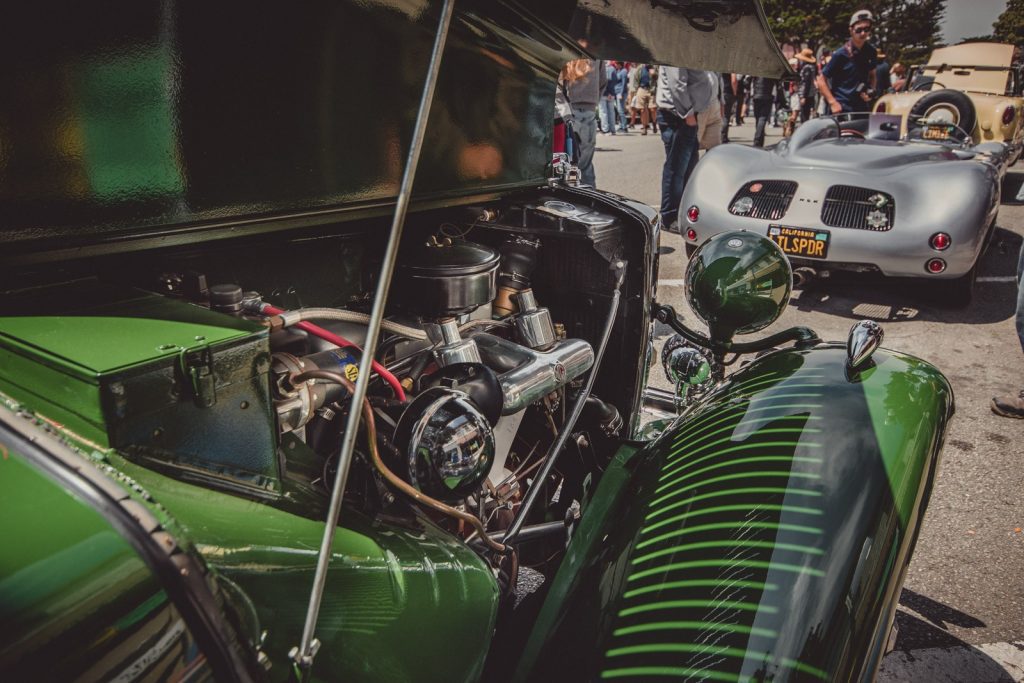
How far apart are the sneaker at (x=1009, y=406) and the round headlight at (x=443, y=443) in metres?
3.06

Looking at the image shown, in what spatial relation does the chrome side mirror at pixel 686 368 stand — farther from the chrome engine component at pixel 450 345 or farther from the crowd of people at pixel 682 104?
the crowd of people at pixel 682 104

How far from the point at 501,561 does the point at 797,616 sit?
2.02 ft

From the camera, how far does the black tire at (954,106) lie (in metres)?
7.34

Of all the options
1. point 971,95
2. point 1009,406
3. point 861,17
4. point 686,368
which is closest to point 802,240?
point 1009,406

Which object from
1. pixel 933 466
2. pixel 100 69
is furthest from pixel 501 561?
pixel 100 69

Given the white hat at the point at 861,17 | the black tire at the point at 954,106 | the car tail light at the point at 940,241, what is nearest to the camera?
the car tail light at the point at 940,241

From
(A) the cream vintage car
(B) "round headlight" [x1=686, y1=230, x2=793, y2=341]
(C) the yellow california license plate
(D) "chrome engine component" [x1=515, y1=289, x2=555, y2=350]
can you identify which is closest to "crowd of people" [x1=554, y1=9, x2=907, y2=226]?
(A) the cream vintage car

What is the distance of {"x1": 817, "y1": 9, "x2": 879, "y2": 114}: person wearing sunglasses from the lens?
7172 millimetres

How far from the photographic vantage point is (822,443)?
1.32 m

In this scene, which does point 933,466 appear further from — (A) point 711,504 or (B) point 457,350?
(B) point 457,350

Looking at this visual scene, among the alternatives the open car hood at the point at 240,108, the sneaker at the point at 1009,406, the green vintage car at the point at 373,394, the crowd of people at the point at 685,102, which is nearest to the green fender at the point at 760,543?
the green vintage car at the point at 373,394

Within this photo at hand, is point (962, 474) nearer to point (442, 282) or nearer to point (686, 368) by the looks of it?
point (686, 368)

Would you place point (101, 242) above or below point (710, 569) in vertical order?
above

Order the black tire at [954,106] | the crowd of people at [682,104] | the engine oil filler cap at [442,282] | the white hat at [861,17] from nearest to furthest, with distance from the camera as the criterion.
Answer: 1. the engine oil filler cap at [442,282]
2. the crowd of people at [682,104]
3. the white hat at [861,17]
4. the black tire at [954,106]
